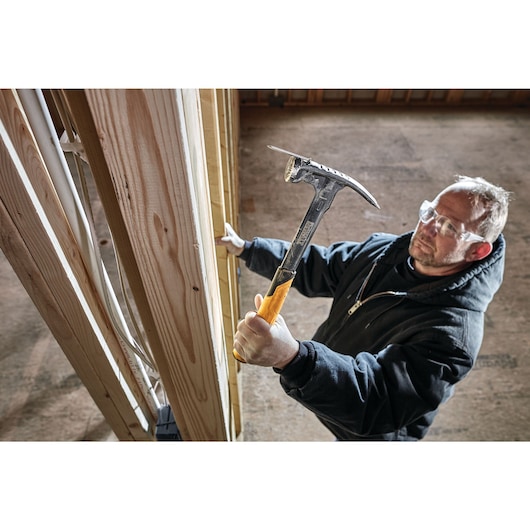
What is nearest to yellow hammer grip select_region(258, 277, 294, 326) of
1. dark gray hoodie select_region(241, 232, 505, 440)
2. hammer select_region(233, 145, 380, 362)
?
hammer select_region(233, 145, 380, 362)

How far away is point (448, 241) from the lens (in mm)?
1400

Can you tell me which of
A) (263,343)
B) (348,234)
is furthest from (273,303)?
(348,234)

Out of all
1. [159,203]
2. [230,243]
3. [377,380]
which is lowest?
[377,380]

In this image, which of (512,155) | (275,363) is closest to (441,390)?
(275,363)

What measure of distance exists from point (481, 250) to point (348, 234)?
2404mm

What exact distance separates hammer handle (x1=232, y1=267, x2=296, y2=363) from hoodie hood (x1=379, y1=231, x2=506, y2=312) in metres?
0.59

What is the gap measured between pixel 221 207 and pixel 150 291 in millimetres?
575

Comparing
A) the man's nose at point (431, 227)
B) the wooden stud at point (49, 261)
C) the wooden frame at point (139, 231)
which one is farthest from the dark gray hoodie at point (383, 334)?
the wooden stud at point (49, 261)

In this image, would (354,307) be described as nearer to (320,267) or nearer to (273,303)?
(320,267)

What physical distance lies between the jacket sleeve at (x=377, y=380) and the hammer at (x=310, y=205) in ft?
0.49

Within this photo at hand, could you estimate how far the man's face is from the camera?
1.40 meters
